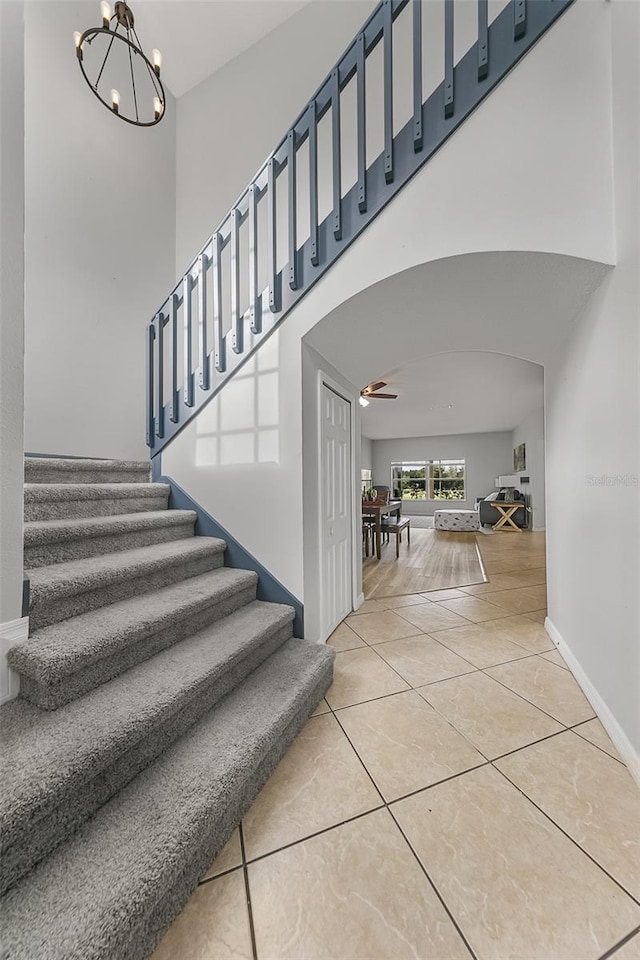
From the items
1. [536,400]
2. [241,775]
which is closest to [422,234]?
[241,775]

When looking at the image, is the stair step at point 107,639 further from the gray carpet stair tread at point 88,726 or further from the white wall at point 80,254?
the white wall at point 80,254

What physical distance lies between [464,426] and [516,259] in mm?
8790

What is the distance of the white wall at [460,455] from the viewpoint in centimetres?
1098

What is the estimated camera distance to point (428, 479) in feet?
40.1

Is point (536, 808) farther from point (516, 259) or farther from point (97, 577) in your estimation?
point (516, 259)

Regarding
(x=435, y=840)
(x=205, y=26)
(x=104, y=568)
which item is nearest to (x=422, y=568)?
(x=435, y=840)

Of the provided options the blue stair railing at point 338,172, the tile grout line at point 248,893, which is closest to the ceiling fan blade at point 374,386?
the blue stair railing at point 338,172

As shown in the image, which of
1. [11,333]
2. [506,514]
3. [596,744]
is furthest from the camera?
[506,514]

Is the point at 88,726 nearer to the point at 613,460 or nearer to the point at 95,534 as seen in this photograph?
the point at 95,534

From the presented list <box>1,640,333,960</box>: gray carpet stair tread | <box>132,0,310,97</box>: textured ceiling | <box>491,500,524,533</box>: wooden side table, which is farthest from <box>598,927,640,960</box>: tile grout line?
<box>491,500,524,533</box>: wooden side table

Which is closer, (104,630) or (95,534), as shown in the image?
(104,630)

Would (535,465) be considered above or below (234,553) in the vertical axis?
above

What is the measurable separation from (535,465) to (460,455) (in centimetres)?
346

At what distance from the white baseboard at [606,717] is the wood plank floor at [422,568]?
5.45 feet
